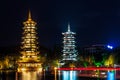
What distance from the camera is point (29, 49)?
107312 mm

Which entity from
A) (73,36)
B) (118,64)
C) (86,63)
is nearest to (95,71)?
(118,64)

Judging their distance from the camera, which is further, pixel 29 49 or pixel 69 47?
pixel 69 47

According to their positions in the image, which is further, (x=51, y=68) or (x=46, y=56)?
(x=46, y=56)

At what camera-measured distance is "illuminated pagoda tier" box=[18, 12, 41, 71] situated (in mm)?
105062

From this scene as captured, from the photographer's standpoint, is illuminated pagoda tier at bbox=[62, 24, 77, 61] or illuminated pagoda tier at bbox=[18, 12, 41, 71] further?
illuminated pagoda tier at bbox=[62, 24, 77, 61]

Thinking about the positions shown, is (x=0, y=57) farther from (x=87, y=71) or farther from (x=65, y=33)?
(x=87, y=71)

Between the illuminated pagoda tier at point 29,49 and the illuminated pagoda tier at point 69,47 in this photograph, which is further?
the illuminated pagoda tier at point 69,47

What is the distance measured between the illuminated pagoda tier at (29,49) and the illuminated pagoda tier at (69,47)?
20716 millimetres

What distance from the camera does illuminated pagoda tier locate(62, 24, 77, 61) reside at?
129500 mm

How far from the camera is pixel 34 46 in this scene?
10762 centimetres

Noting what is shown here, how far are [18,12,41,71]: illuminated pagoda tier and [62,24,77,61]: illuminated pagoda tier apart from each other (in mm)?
20716

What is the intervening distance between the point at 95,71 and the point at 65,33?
54452mm

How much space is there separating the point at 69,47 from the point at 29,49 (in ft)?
84.3

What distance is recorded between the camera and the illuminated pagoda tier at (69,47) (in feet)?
425
